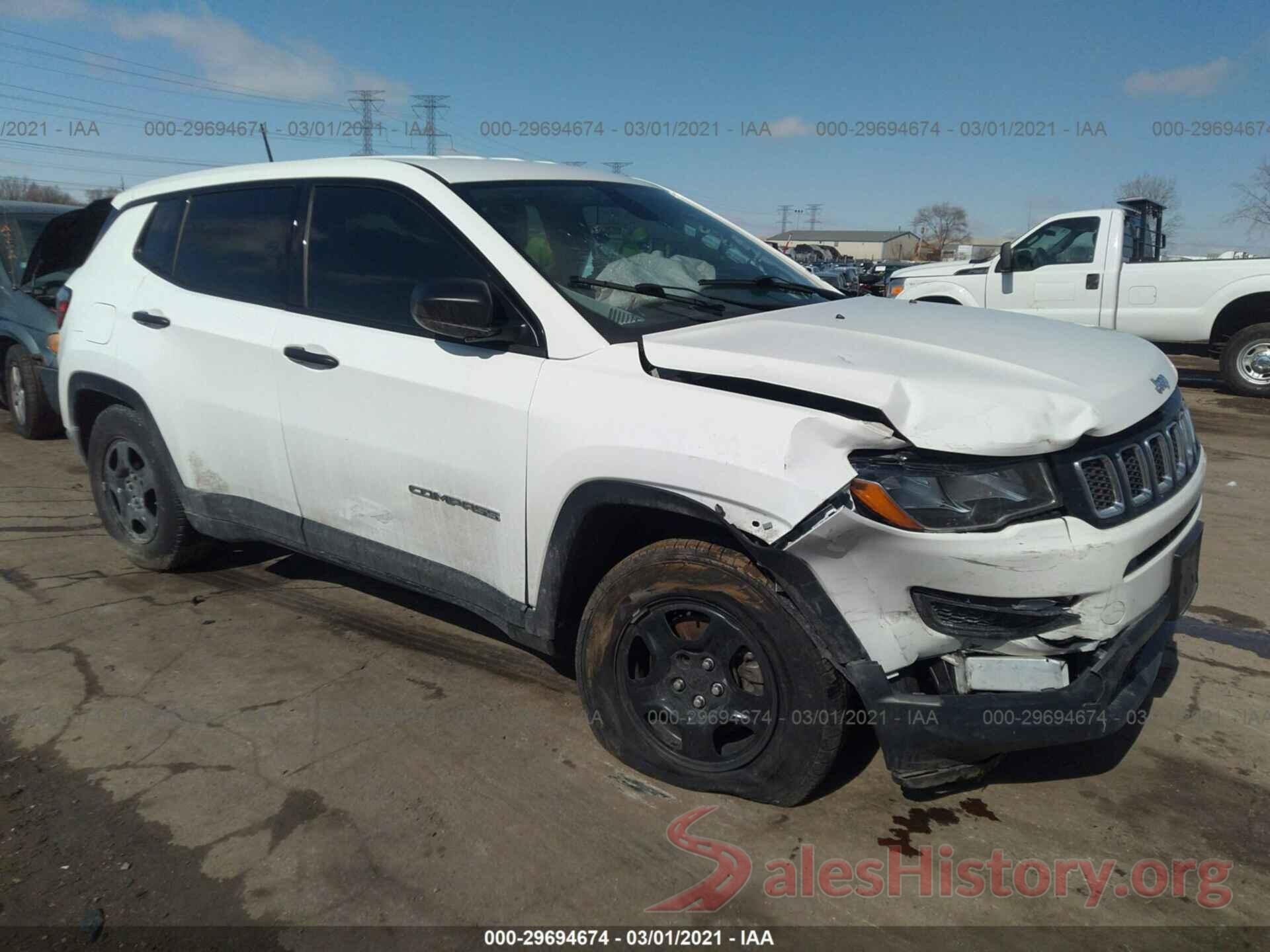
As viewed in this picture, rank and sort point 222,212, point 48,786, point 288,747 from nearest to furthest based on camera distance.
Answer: point 48,786 < point 288,747 < point 222,212

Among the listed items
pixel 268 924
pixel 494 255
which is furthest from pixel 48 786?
pixel 494 255

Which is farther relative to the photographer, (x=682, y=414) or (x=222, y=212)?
(x=222, y=212)

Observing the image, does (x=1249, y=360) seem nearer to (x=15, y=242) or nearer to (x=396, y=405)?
(x=396, y=405)

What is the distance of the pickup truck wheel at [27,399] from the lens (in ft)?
24.8

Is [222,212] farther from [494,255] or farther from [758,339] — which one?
[758,339]

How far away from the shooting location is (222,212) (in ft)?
13.5

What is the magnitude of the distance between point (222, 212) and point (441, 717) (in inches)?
95.4

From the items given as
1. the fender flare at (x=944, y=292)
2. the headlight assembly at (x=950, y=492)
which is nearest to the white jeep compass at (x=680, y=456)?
the headlight assembly at (x=950, y=492)

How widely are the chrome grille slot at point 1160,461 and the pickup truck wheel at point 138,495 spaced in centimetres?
393

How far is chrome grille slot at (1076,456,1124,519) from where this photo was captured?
2.38 meters

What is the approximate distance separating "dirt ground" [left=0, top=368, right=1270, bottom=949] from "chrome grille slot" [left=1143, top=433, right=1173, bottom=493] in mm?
969

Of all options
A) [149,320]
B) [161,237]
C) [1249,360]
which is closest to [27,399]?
[161,237]

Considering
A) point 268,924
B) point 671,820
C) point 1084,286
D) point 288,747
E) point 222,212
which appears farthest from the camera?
point 1084,286

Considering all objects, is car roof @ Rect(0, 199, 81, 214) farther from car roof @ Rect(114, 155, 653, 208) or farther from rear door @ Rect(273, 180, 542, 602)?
rear door @ Rect(273, 180, 542, 602)
